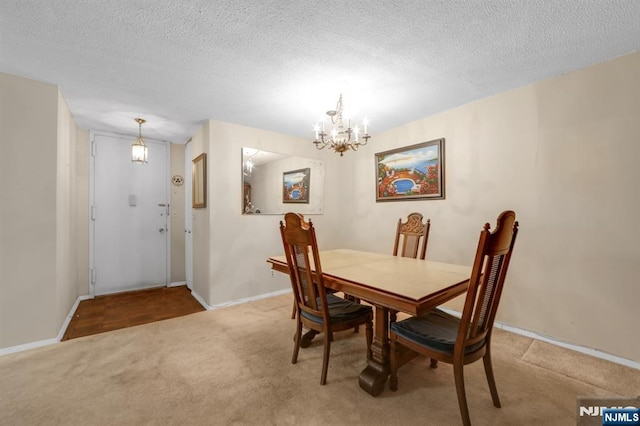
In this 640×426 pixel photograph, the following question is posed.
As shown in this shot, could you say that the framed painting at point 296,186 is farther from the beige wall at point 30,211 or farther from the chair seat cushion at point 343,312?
the beige wall at point 30,211

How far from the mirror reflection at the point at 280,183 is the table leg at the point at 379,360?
241 centimetres

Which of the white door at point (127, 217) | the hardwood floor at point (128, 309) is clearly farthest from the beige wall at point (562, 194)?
the white door at point (127, 217)

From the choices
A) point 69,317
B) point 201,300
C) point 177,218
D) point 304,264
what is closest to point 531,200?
point 304,264

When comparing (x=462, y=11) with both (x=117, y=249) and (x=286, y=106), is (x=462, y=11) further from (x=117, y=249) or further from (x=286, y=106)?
(x=117, y=249)

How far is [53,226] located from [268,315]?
220 centimetres

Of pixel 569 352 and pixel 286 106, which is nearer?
pixel 569 352

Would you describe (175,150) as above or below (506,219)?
above

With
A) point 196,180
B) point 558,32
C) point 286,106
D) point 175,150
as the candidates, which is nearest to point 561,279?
point 558,32

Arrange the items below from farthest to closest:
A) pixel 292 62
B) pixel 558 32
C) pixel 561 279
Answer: pixel 561 279
pixel 292 62
pixel 558 32

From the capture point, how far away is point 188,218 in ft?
13.7

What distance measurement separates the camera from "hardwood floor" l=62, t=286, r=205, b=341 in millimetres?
2736

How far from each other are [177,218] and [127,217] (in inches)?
26.2

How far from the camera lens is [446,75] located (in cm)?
230
